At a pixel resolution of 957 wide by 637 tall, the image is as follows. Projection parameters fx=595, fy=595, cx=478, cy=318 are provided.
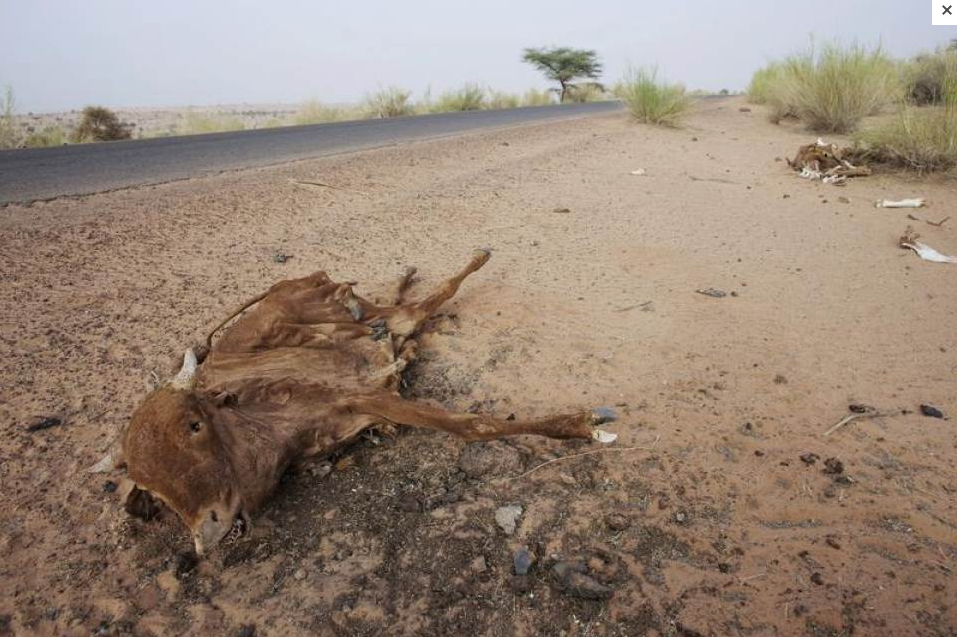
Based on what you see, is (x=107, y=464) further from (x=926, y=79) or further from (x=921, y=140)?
(x=926, y=79)

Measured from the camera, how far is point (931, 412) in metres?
2.63

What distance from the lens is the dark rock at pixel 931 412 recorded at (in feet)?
8.61

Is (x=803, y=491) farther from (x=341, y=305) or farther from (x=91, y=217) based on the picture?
(x=91, y=217)

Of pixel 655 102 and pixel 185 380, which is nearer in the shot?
pixel 185 380

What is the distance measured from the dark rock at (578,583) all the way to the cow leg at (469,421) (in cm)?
47

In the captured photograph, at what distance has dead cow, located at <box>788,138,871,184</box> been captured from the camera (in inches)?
291

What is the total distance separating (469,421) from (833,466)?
55.1 inches

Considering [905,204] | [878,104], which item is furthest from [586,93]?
[905,204]

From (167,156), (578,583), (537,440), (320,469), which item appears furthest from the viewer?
(167,156)

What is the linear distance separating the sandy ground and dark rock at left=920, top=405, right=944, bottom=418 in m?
0.04

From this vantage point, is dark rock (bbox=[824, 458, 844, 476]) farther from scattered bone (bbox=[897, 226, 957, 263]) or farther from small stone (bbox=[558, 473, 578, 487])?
scattered bone (bbox=[897, 226, 957, 263])

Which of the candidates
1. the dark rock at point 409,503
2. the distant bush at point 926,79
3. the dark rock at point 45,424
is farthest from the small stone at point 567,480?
the distant bush at point 926,79

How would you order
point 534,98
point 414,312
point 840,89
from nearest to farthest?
point 414,312 → point 840,89 → point 534,98

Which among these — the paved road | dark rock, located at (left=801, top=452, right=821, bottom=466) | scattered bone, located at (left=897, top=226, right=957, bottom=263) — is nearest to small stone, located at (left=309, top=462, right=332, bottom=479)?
dark rock, located at (left=801, top=452, right=821, bottom=466)
